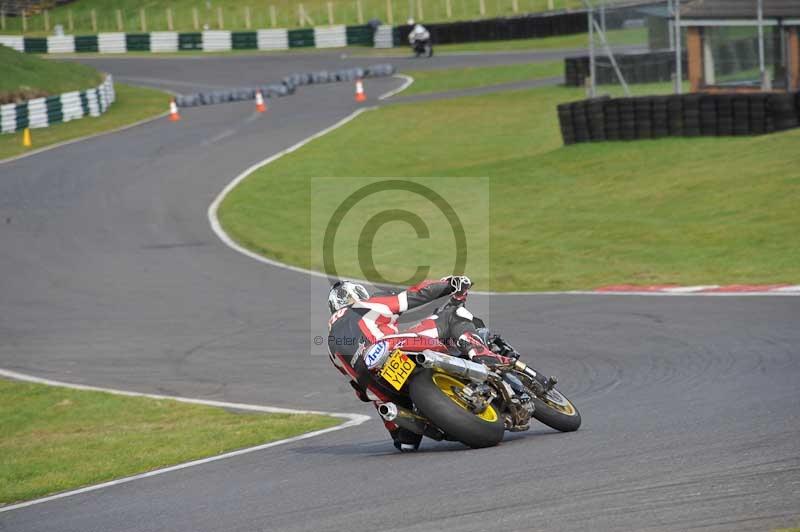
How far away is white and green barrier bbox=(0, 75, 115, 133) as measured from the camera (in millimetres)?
36594

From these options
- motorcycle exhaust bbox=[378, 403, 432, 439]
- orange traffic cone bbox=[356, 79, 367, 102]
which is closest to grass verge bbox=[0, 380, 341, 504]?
motorcycle exhaust bbox=[378, 403, 432, 439]

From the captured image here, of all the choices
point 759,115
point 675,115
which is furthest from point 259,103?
point 759,115

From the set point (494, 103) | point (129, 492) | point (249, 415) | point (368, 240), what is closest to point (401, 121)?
point (494, 103)

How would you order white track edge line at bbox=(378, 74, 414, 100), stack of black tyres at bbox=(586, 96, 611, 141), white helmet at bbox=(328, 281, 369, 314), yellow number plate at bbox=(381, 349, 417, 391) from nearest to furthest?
1. yellow number plate at bbox=(381, 349, 417, 391)
2. white helmet at bbox=(328, 281, 369, 314)
3. stack of black tyres at bbox=(586, 96, 611, 141)
4. white track edge line at bbox=(378, 74, 414, 100)

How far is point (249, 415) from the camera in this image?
1182 centimetres

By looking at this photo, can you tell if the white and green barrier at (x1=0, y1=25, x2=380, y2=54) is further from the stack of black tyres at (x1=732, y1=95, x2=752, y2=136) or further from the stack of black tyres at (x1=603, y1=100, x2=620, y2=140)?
the stack of black tyres at (x1=732, y1=95, x2=752, y2=136)

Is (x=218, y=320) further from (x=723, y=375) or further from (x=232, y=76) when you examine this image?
(x=232, y=76)

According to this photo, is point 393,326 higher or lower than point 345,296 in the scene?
lower

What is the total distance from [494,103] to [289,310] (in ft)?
73.3

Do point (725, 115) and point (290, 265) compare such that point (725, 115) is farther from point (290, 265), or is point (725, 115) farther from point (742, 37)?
point (290, 265)

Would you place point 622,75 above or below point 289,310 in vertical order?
above

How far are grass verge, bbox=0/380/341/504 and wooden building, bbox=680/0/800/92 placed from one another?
1766 centimetres

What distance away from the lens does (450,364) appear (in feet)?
26.3

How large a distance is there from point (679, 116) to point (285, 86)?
2157 centimetres
